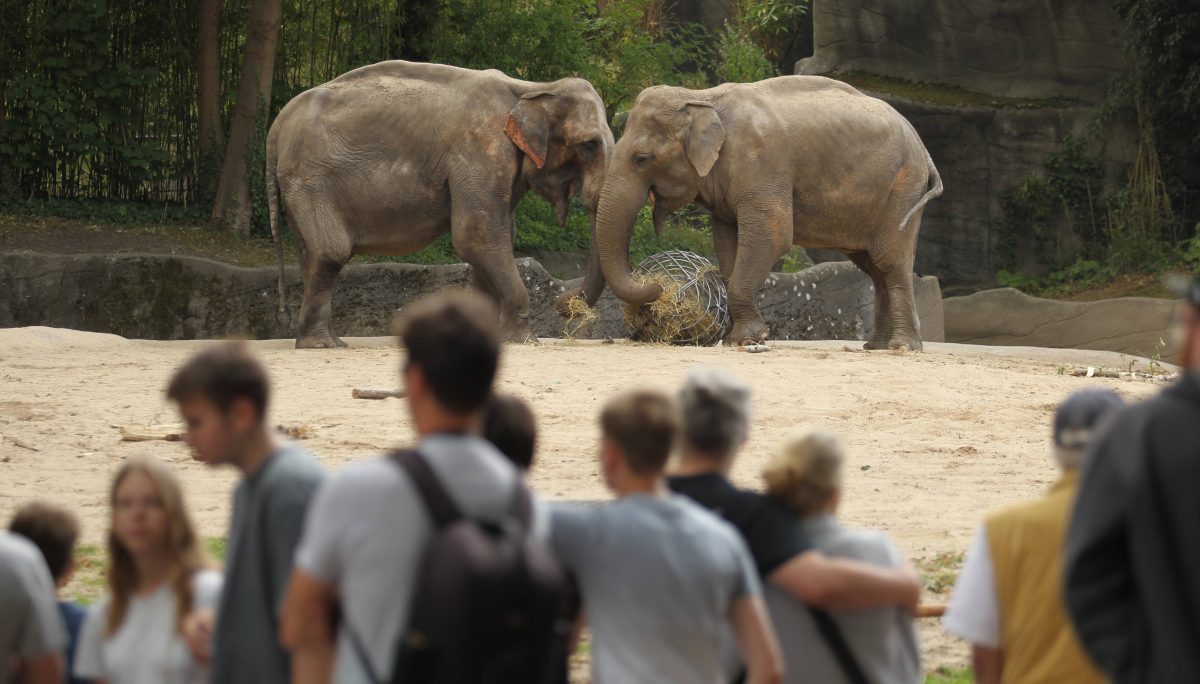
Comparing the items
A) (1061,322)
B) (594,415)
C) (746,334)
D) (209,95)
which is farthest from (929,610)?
(209,95)

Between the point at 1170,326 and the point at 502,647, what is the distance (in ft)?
59.8

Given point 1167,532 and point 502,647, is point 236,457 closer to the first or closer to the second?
point 502,647

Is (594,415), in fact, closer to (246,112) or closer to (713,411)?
(713,411)

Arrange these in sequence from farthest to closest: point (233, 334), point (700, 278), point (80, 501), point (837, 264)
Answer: point (837, 264) < point (233, 334) < point (700, 278) < point (80, 501)

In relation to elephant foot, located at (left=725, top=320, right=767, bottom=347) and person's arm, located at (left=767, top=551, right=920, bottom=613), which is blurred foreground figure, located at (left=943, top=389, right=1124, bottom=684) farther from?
elephant foot, located at (left=725, top=320, right=767, bottom=347)

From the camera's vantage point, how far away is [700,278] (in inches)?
583

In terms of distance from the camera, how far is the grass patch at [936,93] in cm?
2405

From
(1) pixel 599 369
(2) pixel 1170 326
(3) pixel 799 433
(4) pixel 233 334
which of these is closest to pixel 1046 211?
(2) pixel 1170 326

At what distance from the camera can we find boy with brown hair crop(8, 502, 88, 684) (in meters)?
3.73

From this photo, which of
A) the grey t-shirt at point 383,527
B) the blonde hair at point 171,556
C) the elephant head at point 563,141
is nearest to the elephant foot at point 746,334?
the elephant head at point 563,141

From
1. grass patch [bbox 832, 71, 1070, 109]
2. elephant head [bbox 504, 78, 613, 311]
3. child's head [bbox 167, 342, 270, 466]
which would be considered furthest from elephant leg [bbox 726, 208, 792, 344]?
child's head [bbox 167, 342, 270, 466]

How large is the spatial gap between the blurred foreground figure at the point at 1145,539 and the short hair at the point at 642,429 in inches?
37.3

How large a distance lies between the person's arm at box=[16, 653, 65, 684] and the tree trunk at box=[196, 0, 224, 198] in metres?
18.0

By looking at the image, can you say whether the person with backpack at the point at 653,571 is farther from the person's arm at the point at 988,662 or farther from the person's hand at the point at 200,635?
the person's hand at the point at 200,635
